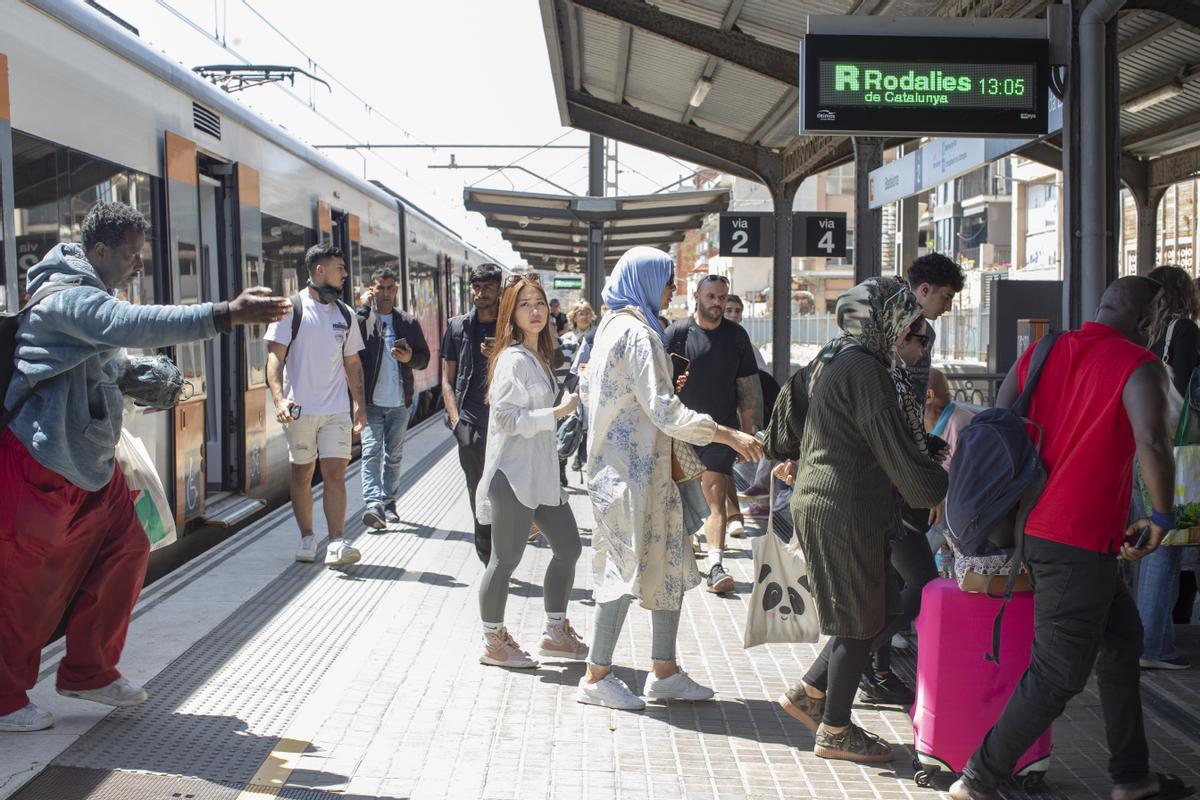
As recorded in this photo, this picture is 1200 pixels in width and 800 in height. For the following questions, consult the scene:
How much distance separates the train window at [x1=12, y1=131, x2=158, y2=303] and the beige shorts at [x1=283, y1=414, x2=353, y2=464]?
1.12 meters

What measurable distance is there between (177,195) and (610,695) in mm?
4290

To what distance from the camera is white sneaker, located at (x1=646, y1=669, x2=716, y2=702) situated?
5234mm

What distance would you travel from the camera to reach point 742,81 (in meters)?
11.9

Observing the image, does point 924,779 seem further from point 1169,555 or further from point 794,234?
point 794,234

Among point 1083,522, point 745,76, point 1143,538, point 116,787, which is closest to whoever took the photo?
point 1083,522

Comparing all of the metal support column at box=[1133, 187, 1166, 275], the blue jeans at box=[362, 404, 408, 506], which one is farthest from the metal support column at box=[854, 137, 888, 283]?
the metal support column at box=[1133, 187, 1166, 275]

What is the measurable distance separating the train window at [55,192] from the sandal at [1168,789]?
454 cm

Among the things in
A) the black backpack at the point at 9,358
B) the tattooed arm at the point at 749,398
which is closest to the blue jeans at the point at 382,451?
the tattooed arm at the point at 749,398

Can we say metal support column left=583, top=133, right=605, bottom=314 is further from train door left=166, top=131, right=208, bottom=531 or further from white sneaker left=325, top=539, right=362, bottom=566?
white sneaker left=325, top=539, right=362, bottom=566

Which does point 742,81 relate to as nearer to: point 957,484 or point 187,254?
point 187,254

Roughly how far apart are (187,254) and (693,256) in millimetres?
103027

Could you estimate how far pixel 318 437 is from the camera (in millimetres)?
7711

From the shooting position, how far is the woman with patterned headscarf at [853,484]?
439 centimetres

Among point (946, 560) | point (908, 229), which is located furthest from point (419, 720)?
point (908, 229)
